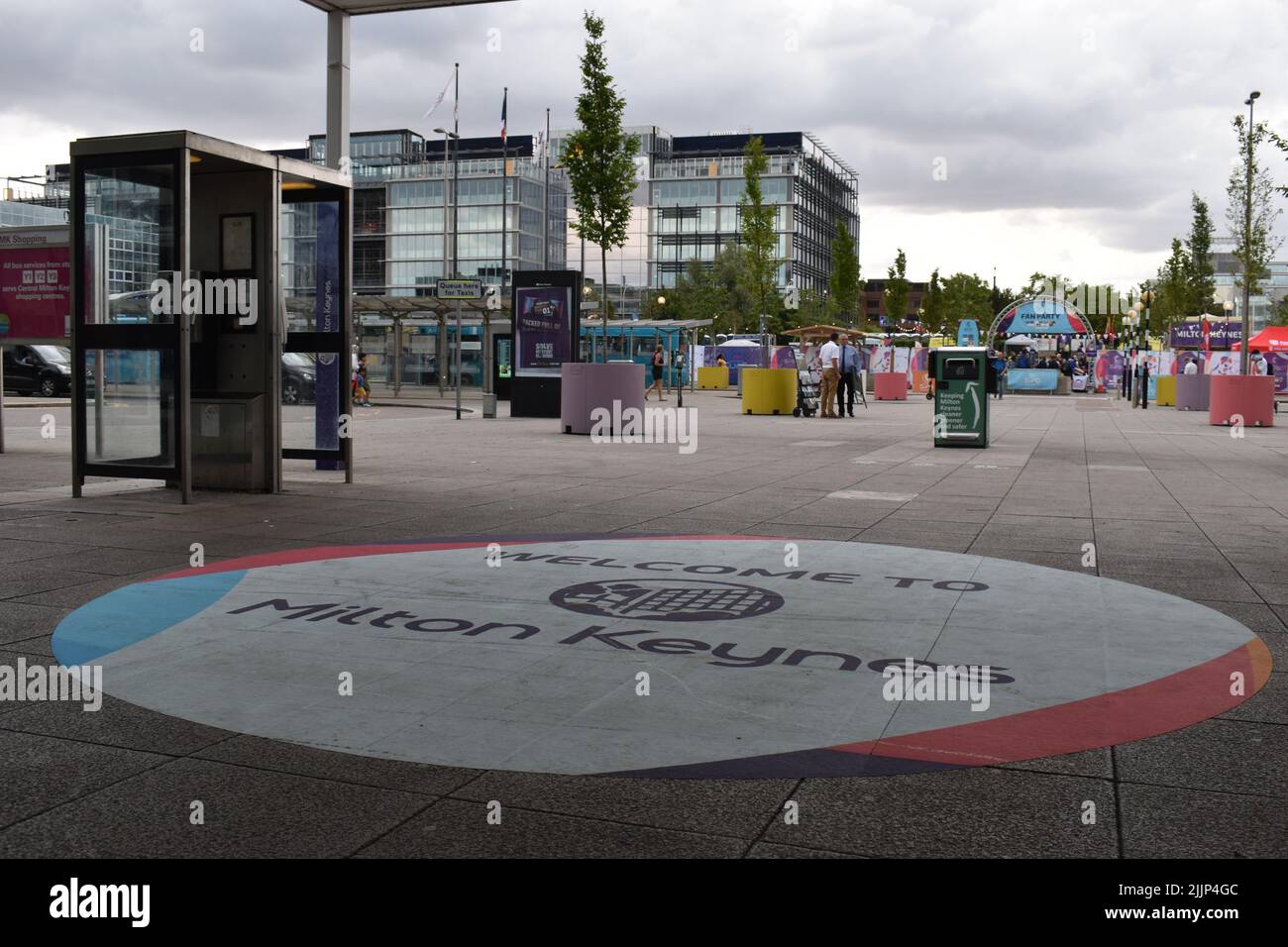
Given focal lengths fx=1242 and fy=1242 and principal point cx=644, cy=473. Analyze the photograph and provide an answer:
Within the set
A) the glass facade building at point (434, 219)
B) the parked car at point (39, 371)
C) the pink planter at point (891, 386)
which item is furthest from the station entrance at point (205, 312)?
the glass facade building at point (434, 219)

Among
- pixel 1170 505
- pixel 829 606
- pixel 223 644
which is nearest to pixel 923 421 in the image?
pixel 1170 505

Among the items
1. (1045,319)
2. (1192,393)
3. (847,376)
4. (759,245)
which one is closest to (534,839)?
(847,376)

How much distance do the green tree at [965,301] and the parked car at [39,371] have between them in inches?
2979

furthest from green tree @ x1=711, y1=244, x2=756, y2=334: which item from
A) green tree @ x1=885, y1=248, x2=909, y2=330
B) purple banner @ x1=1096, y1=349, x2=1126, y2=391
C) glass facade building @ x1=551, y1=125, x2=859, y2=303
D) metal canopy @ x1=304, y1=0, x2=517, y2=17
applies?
metal canopy @ x1=304, y1=0, x2=517, y2=17

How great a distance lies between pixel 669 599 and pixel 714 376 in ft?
157

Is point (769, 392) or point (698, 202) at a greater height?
point (698, 202)

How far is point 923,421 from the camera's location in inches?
1113

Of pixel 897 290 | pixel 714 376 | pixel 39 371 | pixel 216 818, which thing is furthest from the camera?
pixel 897 290

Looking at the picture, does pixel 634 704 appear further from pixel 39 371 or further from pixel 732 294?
pixel 732 294

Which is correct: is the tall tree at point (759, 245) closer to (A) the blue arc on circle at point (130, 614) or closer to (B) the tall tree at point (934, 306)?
(A) the blue arc on circle at point (130, 614)

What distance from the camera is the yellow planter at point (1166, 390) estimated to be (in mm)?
40875

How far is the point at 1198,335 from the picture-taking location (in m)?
64.3

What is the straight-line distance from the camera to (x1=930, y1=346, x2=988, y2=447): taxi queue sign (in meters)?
19.7
